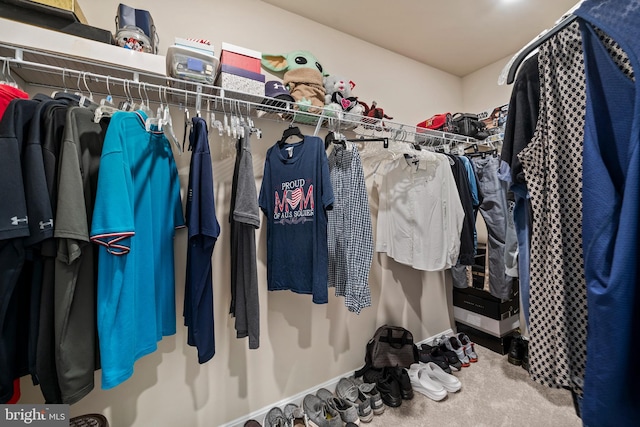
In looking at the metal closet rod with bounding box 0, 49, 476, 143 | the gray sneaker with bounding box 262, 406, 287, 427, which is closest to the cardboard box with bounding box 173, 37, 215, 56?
the metal closet rod with bounding box 0, 49, 476, 143

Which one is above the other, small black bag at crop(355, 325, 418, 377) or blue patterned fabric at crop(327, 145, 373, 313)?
blue patterned fabric at crop(327, 145, 373, 313)

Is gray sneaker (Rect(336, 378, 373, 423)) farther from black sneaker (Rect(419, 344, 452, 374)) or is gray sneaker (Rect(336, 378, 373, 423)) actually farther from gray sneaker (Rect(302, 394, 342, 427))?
black sneaker (Rect(419, 344, 452, 374))

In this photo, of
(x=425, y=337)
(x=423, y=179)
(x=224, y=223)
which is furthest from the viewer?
(x=425, y=337)

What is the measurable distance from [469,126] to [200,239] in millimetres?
2254

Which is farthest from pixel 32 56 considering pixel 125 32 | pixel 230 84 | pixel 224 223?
pixel 224 223

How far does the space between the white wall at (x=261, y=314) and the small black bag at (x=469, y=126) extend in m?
0.42

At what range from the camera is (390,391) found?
5.40ft

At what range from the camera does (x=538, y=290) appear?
1.95ft

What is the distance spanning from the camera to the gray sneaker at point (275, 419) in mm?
1444

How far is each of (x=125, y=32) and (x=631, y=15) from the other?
5.07 feet

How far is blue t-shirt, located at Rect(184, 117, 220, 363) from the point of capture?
0.97 m

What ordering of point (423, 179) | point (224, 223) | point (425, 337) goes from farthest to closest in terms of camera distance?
point (425, 337) < point (423, 179) < point (224, 223)

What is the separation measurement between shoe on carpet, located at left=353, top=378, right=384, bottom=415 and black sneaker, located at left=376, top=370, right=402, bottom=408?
34 millimetres

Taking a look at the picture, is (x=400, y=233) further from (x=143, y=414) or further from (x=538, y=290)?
(x=143, y=414)
